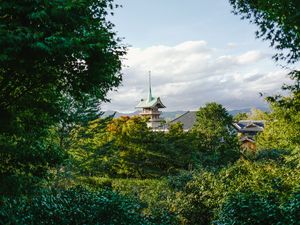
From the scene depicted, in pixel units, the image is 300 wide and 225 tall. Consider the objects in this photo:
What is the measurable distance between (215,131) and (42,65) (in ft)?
80.0

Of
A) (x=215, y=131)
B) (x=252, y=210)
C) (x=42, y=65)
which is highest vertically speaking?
(x=42, y=65)

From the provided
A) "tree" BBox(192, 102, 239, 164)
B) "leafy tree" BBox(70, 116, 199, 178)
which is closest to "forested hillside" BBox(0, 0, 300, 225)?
"leafy tree" BBox(70, 116, 199, 178)

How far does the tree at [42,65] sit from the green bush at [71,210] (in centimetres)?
204

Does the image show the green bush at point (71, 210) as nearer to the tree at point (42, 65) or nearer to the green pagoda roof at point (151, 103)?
the tree at point (42, 65)

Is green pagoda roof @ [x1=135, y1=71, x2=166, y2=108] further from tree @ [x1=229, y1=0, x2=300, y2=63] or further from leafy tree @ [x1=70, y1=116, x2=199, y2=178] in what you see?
tree @ [x1=229, y1=0, x2=300, y2=63]

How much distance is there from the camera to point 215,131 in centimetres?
3033

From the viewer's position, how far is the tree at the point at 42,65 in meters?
6.26

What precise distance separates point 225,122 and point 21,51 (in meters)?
26.3

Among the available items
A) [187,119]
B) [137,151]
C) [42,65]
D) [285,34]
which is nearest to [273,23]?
[285,34]

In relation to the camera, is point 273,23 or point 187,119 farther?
point 187,119

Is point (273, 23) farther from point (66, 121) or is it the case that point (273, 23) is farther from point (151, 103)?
point (151, 103)

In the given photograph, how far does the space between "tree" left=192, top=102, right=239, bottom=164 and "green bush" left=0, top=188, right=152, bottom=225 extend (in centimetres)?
2351

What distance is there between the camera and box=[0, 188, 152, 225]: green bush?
20.5 feet

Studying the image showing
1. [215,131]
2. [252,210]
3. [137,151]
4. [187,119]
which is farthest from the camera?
[187,119]
